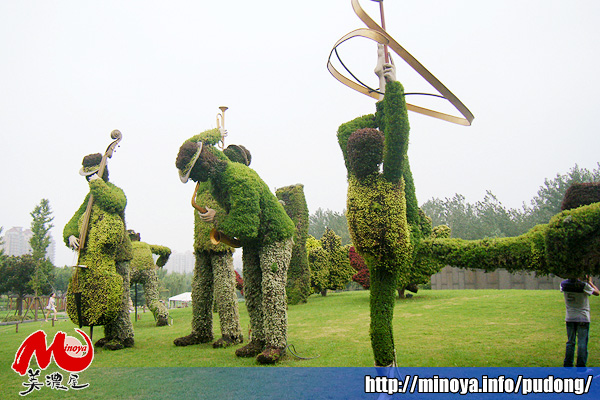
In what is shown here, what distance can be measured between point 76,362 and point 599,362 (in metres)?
6.45

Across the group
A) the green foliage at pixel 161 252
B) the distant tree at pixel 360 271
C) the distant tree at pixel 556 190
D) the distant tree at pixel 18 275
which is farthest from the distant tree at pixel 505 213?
the distant tree at pixel 18 275

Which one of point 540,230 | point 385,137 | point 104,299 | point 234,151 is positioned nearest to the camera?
point 540,230

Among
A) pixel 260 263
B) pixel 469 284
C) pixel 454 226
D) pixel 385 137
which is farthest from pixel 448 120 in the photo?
pixel 454 226

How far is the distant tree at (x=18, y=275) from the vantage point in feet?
71.3

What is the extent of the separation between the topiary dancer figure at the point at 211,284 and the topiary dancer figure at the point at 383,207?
363cm

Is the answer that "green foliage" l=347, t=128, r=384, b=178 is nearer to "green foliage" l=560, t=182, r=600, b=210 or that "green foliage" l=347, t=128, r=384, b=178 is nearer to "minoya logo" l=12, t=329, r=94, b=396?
"green foliage" l=560, t=182, r=600, b=210

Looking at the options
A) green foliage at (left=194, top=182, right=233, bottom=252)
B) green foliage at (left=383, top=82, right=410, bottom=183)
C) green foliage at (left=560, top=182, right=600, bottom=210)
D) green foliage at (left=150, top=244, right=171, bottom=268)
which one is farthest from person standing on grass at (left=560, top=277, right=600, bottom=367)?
green foliage at (left=150, top=244, right=171, bottom=268)

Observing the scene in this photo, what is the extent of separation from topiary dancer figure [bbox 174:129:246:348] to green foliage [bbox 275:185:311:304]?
21.5ft

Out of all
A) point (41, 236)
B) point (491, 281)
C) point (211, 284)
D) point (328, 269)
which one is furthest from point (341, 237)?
point (41, 236)

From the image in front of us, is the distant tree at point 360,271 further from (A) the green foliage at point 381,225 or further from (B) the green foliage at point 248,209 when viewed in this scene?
(A) the green foliage at point 381,225

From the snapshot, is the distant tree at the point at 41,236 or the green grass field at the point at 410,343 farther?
the distant tree at the point at 41,236

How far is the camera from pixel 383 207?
13.7 ft

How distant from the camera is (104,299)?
6824mm

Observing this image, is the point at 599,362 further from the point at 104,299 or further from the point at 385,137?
the point at 104,299
